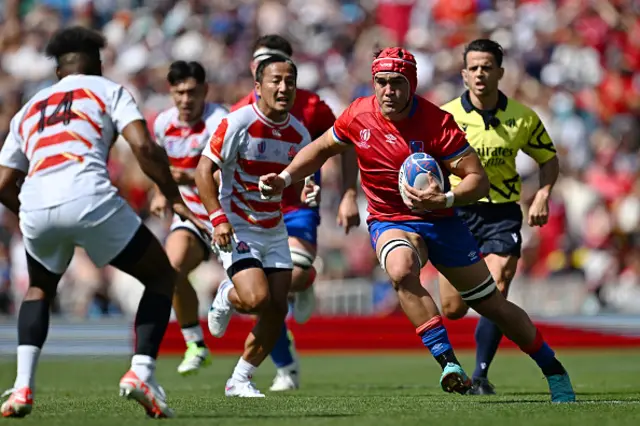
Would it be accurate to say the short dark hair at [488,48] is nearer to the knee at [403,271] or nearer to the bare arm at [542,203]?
the bare arm at [542,203]

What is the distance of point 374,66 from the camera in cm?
826

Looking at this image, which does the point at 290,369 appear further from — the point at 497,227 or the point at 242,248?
the point at 497,227

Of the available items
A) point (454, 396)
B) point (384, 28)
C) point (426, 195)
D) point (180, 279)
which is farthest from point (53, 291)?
point (384, 28)

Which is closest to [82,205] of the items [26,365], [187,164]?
[26,365]

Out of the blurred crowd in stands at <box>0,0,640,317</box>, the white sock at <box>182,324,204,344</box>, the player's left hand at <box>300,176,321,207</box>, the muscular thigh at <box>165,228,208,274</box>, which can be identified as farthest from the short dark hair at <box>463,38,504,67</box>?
the blurred crowd in stands at <box>0,0,640,317</box>

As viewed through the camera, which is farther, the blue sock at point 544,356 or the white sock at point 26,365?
the blue sock at point 544,356

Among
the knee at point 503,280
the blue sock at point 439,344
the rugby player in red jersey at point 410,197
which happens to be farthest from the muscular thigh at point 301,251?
the blue sock at point 439,344

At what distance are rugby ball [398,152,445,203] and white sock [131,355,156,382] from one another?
81.6 inches

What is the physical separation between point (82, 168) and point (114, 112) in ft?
1.30

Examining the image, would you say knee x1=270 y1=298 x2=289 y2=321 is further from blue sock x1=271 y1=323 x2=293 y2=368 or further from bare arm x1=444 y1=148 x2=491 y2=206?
bare arm x1=444 y1=148 x2=491 y2=206

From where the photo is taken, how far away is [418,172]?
26.1ft

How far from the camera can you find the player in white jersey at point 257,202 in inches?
377

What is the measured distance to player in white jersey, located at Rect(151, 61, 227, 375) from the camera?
450 inches

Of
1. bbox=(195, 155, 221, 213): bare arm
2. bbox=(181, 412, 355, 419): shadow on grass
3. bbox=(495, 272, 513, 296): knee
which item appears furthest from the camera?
bbox=(495, 272, 513, 296): knee
